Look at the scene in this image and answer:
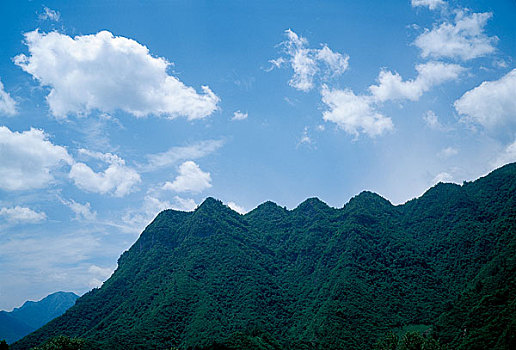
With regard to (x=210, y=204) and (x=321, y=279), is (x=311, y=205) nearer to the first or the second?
(x=210, y=204)

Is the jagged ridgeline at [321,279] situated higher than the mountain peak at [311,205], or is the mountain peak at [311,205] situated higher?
the mountain peak at [311,205]

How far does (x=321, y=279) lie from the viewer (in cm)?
12581

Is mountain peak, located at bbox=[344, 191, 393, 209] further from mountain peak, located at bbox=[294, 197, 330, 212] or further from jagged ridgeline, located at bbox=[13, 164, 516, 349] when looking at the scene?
mountain peak, located at bbox=[294, 197, 330, 212]

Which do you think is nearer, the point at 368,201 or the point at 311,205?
the point at 368,201

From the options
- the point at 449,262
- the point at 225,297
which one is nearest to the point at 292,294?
the point at 225,297

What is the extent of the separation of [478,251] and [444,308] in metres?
24.8

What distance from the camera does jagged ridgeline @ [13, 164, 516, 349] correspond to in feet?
287

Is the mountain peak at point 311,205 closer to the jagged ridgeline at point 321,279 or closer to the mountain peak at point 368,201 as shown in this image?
the jagged ridgeline at point 321,279

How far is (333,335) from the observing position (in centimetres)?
9100

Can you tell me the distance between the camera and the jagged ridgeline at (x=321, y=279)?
87562 mm

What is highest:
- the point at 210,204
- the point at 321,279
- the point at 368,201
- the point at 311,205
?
the point at 210,204

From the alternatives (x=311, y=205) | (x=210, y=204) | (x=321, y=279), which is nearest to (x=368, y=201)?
(x=311, y=205)

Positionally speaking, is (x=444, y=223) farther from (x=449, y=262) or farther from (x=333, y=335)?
(x=333, y=335)

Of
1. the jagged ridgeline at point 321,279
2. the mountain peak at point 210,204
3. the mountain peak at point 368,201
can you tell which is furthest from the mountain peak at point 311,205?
the mountain peak at point 210,204
